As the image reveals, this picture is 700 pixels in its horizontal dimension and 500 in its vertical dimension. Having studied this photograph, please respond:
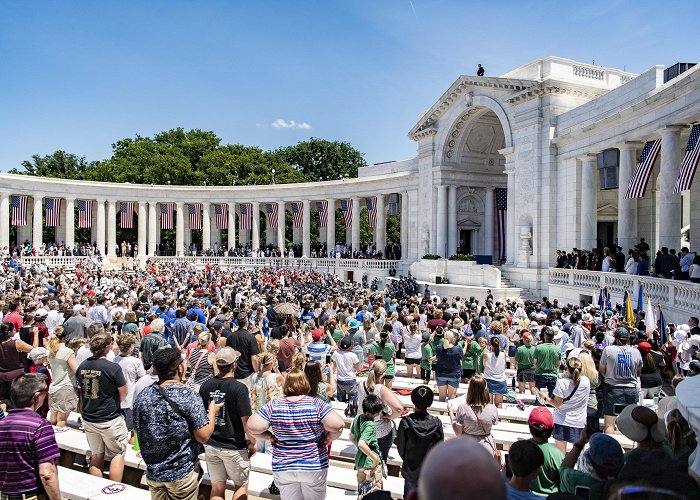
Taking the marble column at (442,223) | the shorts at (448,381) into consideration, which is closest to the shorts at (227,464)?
the shorts at (448,381)

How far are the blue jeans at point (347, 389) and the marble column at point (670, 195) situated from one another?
19.1 metres

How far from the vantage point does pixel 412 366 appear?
16.2 meters

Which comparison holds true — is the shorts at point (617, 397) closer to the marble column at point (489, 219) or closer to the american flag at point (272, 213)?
the marble column at point (489, 219)

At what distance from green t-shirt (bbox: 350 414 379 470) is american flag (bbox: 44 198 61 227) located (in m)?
55.1

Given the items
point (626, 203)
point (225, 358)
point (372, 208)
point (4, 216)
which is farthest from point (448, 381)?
point (4, 216)

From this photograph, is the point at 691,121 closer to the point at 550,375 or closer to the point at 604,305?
the point at 604,305

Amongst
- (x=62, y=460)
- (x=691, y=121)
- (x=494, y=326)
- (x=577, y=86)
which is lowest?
(x=62, y=460)

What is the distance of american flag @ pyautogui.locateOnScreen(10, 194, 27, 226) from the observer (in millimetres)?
52375

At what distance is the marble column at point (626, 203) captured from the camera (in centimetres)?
2932

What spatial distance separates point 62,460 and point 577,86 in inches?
1408

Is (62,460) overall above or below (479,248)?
below

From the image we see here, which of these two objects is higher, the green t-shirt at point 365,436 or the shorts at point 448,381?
the green t-shirt at point 365,436

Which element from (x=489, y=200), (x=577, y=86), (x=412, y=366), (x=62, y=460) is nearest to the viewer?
(x=62, y=460)

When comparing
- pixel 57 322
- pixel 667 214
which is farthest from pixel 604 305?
pixel 57 322
